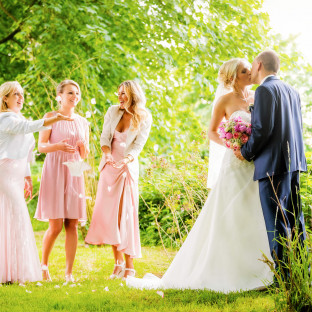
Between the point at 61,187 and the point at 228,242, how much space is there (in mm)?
1887

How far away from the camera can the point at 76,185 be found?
497 centimetres

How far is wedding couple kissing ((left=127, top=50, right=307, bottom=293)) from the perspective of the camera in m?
3.71

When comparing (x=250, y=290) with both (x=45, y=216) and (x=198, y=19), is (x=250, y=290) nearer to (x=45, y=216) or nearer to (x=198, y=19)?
(x=45, y=216)

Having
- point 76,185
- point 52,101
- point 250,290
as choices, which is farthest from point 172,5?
point 250,290

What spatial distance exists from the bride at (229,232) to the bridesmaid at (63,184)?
3.12 feet

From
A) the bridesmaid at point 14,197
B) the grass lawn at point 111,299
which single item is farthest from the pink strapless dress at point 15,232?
the grass lawn at point 111,299

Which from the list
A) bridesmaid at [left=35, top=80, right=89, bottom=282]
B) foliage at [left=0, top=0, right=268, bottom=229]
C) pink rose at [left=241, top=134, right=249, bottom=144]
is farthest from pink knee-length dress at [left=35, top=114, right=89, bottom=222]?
foliage at [left=0, top=0, right=268, bottom=229]

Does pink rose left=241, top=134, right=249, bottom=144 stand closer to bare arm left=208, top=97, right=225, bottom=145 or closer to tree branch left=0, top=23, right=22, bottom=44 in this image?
bare arm left=208, top=97, right=225, bottom=145

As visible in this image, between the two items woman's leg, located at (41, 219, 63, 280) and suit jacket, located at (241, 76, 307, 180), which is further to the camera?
woman's leg, located at (41, 219, 63, 280)

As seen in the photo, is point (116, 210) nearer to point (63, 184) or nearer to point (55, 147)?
point (63, 184)

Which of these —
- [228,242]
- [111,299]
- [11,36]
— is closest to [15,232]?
[111,299]

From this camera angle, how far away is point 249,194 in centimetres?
412

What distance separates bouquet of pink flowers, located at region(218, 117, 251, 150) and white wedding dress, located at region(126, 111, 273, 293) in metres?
0.23

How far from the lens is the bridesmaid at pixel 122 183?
5016 millimetres
